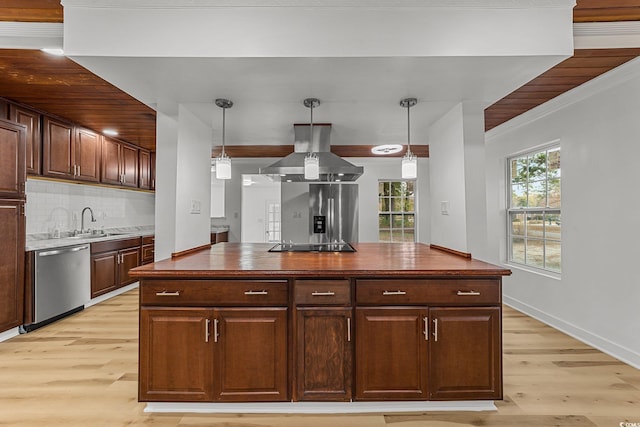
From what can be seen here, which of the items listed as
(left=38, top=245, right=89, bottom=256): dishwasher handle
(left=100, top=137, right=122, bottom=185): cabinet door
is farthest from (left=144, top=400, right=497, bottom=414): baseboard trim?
(left=100, top=137, right=122, bottom=185): cabinet door

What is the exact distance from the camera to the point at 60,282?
3572 millimetres

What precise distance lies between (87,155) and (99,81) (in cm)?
190

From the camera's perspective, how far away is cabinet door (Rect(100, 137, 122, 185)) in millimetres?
4648

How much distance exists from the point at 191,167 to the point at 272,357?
67.4 inches

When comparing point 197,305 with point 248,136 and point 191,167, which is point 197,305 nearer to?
point 191,167

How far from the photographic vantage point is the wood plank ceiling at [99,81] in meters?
1.91

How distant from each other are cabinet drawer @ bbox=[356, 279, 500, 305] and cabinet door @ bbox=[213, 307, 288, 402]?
535 millimetres

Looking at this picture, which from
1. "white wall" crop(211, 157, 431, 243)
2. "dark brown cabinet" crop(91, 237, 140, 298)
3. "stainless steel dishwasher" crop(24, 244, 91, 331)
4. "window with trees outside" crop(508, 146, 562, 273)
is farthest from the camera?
"white wall" crop(211, 157, 431, 243)

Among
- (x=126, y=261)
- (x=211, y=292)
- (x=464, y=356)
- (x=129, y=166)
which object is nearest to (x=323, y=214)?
(x=211, y=292)

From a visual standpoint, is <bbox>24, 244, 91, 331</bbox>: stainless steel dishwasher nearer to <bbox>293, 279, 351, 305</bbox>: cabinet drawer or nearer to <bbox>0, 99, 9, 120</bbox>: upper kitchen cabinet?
<bbox>0, 99, 9, 120</bbox>: upper kitchen cabinet

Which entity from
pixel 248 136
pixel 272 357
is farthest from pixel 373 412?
pixel 248 136

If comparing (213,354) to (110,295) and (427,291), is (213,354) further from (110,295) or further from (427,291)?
(110,295)

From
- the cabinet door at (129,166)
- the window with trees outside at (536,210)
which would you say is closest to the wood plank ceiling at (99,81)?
the window with trees outside at (536,210)

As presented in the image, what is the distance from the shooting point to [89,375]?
245 centimetres
